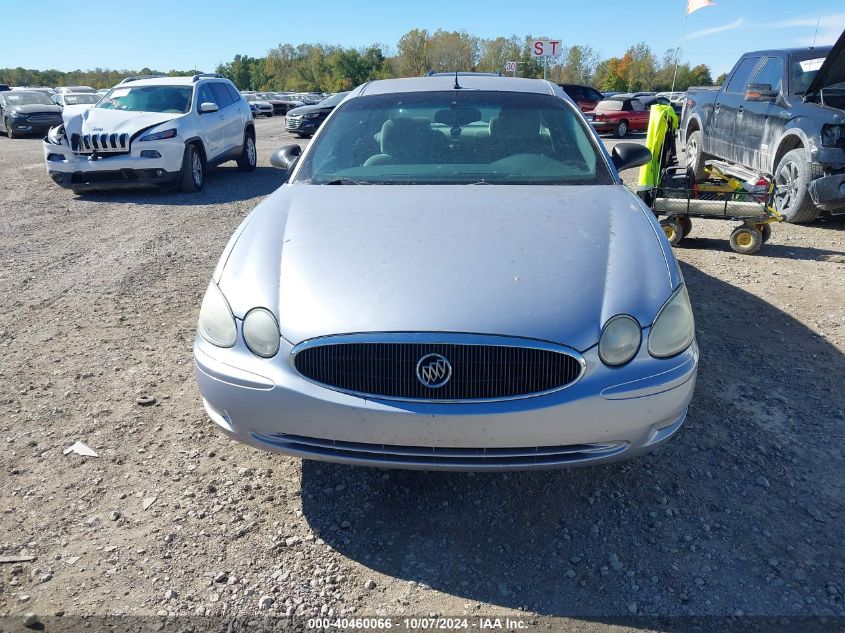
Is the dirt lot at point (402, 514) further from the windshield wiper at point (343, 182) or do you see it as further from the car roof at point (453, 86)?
the car roof at point (453, 86)

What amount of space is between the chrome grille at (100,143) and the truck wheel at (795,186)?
335 inches

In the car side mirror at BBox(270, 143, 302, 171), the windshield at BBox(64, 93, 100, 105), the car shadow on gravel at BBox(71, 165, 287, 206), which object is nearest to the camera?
the car side mirror at BBox(270, 143, 302, 171)

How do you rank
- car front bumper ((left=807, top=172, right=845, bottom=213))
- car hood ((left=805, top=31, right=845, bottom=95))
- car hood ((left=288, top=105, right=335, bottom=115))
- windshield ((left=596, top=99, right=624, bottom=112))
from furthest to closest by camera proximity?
windshield ((left=596, top=99, right=624, bottom=112)) → car hood ((left=288, top=105, right=335, bottom=115)) → car front bumper ((left=807, top=172, right=845, bottom=213)) → car hood ((left=805, top=31, right=845, bottom=95))

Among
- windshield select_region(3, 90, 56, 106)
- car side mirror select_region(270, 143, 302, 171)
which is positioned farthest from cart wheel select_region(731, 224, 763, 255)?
windshield select_region(3, 90, 56, 106)

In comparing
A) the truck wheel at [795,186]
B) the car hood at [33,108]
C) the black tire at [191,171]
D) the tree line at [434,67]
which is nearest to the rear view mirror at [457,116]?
the truck wheel at [795,186]

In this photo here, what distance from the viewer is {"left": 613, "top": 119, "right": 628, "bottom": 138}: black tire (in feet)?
70.2

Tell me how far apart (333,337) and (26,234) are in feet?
21.8

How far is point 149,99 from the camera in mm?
10484

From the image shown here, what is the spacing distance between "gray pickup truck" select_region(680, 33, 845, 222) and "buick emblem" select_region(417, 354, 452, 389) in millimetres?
6278

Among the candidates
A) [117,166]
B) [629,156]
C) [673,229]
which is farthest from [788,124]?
[117,166]

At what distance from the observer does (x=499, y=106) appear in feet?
13.3

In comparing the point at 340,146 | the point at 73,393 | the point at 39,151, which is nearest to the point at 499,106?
the point at 340,146

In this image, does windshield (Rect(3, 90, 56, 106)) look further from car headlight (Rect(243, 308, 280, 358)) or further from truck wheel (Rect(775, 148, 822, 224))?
car headlight (Rect(243, 308, 280, 358))

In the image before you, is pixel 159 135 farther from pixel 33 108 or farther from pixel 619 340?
pixel 33 108
